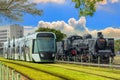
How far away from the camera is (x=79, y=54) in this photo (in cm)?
5888

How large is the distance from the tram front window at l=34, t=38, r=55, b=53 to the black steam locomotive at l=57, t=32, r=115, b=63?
6.02 meters

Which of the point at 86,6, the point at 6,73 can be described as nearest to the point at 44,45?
the point at 86,6

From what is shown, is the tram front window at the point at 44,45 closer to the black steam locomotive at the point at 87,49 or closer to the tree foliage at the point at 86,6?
the black steam locomotive at the point at 87,49

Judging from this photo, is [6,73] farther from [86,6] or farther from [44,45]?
[44,45]

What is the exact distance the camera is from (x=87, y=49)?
186 ft

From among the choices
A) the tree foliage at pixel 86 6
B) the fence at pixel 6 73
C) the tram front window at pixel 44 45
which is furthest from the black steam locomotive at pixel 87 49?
the fence at pixel 6 73

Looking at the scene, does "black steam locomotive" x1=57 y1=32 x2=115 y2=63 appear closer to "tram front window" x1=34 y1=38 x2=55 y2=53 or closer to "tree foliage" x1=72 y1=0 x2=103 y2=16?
"tram front window" x1=34 y1=38 x2=55 y2=53

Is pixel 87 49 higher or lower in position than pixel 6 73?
higher

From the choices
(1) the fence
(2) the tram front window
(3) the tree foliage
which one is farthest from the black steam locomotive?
(1) the fence

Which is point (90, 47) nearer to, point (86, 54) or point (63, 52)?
point (86, 54)

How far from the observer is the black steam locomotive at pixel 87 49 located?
50906 mm

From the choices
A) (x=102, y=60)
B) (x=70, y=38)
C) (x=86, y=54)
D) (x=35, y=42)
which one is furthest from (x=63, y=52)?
(x=35, y=42)

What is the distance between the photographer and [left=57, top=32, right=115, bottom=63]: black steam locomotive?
50.9 meters

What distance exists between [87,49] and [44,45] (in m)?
12.8
